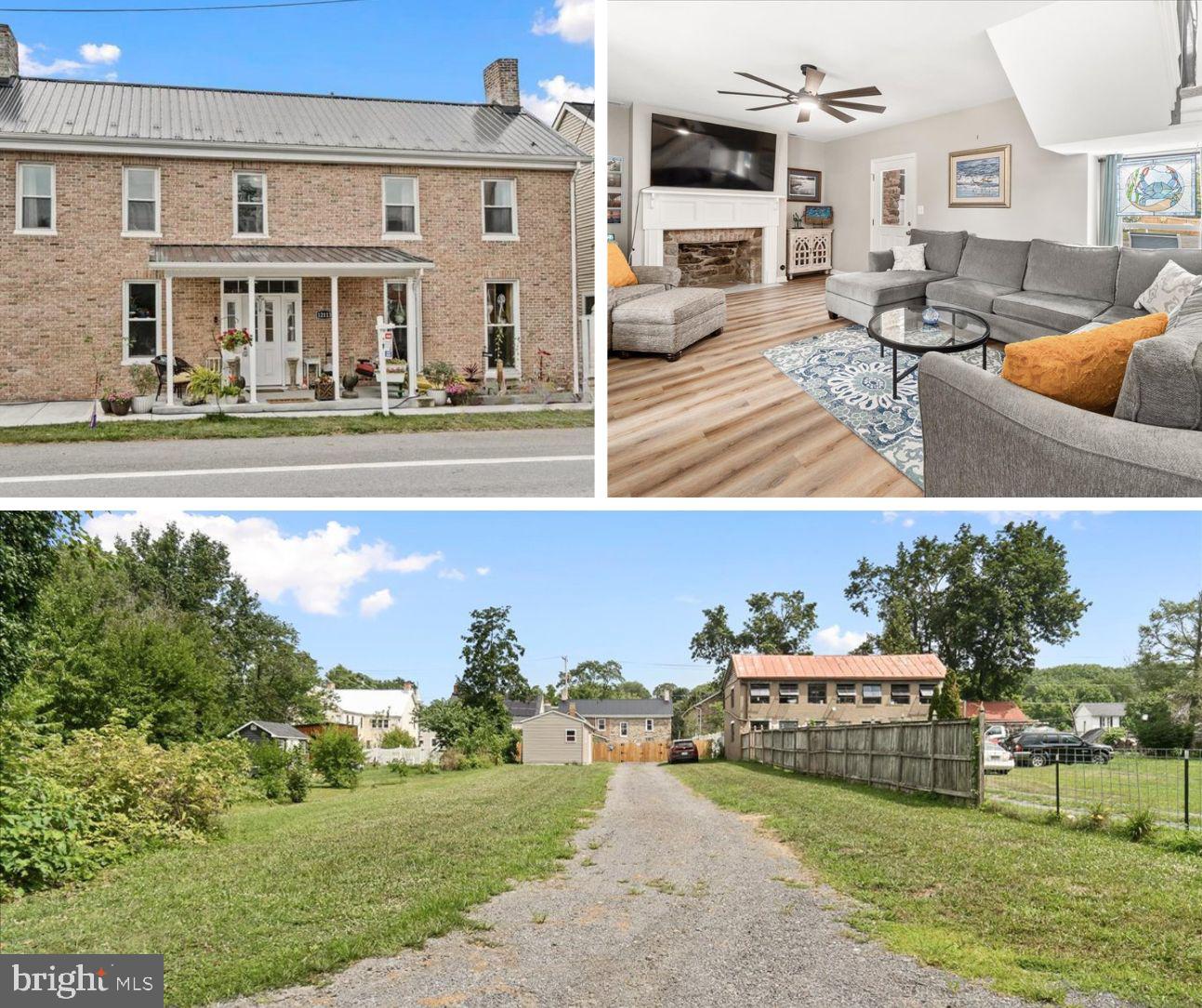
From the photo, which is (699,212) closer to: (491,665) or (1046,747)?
(1046,747)

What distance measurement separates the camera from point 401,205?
1159cm

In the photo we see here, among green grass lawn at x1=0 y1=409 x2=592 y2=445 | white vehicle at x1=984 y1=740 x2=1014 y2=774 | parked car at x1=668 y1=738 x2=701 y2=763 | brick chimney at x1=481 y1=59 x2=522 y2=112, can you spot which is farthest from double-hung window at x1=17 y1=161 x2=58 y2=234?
parked car at x1=668 y1=738 x2=701 y2=763

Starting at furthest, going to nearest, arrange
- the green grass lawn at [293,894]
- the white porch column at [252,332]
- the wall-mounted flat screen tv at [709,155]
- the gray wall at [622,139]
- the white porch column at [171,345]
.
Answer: the white porch column at [171,345] → the white porch column at [252,332] → the wall-mounted flat screen tv at [709,155] → the gray wall at [622,139] → the green grass lawn at [293,894]

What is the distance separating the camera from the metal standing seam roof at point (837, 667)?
13.3 meters

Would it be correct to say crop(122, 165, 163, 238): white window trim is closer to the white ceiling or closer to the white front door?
the white ceiling

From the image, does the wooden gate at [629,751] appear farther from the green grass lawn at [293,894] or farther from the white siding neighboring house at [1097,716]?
the green grass lawn at [293,894]

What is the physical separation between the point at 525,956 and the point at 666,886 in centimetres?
177

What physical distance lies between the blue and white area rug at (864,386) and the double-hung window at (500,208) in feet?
15.6

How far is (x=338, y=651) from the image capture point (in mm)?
15195

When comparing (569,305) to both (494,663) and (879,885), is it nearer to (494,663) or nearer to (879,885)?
(879,885)

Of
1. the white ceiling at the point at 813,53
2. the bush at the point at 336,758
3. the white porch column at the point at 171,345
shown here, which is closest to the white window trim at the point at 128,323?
the white porch column at the point at 171,345

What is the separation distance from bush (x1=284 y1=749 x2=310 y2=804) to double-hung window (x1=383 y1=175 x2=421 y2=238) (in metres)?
6.56

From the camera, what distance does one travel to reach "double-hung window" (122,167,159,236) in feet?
35.9

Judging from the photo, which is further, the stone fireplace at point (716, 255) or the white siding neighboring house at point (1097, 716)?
the white siding neighboring house at point (1097, 716)
